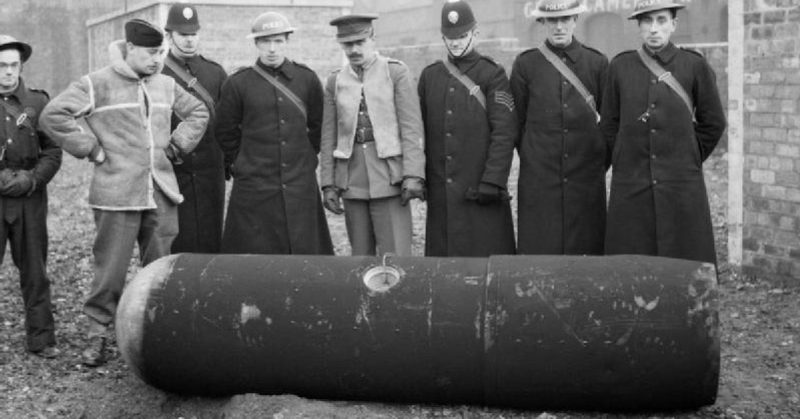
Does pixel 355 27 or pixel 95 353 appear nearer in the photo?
pixel 95 353

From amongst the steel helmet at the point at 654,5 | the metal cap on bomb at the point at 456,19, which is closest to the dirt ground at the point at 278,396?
the steel helmet at the point at 654,5

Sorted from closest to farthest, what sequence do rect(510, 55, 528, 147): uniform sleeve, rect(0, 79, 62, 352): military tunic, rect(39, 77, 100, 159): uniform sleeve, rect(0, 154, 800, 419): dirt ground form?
rect(0, 154, 800, 419): dirt ground, rect(39, 77, 100, 159): uniform sleeve, rect(0, 79, 62, 352): military tunic, rect(510, 55, 528, 147): uniform sleeve

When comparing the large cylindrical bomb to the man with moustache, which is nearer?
the large cylindrical bomb

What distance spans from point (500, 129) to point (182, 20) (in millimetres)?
2276

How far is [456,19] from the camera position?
6809 millimetres

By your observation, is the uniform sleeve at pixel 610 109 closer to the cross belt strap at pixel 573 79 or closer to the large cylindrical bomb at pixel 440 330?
the cross belt strap at pixel 573 79

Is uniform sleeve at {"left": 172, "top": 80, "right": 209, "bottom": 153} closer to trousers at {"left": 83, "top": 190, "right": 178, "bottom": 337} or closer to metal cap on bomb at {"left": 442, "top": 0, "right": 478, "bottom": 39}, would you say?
trousers at {"left": 83, "top": 190, "right": 178, "bottom": 337}

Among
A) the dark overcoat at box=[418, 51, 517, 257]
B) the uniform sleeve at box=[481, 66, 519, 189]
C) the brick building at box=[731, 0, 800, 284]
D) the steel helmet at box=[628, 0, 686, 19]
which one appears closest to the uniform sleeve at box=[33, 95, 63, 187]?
the dark overcoat at box=[418, 51, 517, 257]

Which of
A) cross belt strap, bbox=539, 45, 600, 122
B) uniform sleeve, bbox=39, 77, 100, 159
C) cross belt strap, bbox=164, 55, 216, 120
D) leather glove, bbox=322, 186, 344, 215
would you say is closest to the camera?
uniform sleeve, bbox=39, 77, 100, 159

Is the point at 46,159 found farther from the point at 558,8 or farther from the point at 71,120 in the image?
the point at 558,8

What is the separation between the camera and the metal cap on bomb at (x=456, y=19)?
22.3ft

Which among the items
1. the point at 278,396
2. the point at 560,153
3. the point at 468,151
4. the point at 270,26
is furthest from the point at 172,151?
the point at 560,153

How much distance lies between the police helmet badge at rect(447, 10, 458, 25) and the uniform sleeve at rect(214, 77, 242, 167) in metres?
1.35

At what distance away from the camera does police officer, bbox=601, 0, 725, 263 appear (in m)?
6.60
